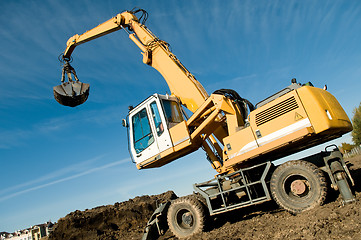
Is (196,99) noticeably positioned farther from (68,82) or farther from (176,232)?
(68,82)

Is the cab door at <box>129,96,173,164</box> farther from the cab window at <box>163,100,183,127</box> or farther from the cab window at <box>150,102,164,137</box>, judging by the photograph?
Answer: the cab window at <box>163,100,183,127</box>

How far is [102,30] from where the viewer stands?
10250 millimetres

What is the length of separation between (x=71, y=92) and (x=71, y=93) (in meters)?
0.04

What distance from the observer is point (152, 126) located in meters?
7.27

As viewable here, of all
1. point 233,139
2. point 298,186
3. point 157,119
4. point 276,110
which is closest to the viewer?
point 298,186

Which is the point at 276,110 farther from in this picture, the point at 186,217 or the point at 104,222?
the point at 104,222

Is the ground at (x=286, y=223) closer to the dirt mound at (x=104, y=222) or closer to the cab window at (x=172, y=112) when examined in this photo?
the dirt mound at (x=104, y=222)

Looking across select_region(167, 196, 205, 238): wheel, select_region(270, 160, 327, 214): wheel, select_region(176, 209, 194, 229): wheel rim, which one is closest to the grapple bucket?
select_region(167, 196, 205, 238): wheel

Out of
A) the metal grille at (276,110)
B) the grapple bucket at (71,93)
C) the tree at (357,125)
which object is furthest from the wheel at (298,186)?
the tree at (357,125)

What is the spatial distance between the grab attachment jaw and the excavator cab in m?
2.37

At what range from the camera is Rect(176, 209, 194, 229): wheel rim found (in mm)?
6465

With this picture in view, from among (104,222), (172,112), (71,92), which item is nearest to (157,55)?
(172,112)

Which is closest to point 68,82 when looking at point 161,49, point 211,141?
point 161,49

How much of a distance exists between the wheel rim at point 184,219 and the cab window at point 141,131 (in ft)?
7.00
